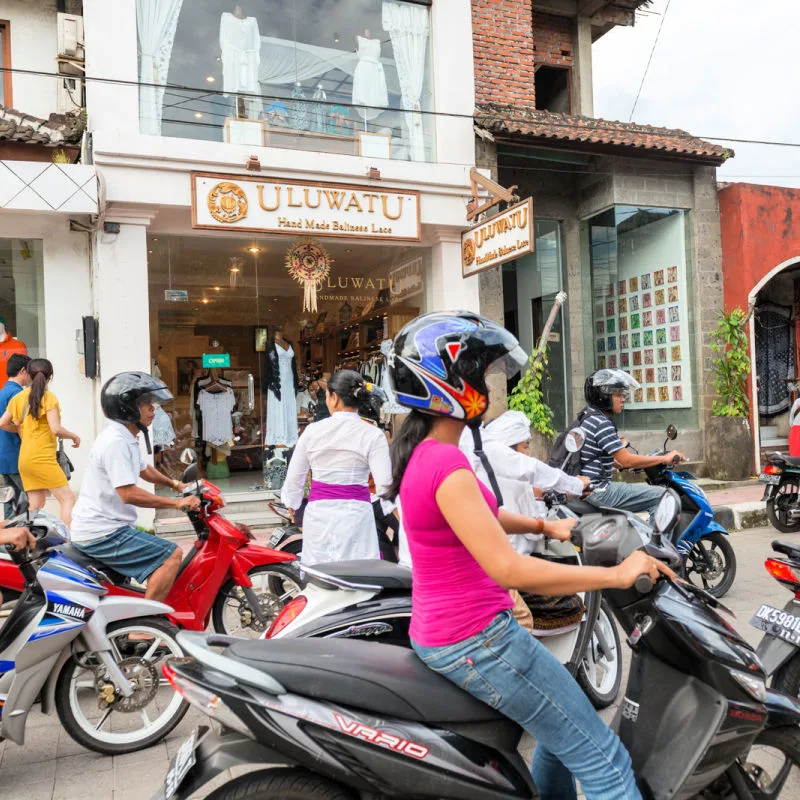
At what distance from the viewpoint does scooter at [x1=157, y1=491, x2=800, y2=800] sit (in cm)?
184

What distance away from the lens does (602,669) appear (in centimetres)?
384

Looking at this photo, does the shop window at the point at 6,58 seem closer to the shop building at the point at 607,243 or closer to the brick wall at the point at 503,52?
the shop building at the point at 607,243

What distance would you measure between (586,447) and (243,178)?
19.1 feet

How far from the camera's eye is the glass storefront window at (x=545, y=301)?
12102 mm

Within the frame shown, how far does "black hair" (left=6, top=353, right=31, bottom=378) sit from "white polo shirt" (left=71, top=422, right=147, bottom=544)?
4177 mm

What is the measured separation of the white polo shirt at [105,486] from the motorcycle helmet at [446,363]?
2.19m

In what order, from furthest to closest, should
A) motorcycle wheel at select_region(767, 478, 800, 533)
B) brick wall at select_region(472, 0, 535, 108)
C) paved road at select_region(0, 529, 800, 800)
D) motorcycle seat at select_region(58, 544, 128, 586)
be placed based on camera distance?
brick wall at select_region(472, 0, 535, 108)
motorcycle wheel at select_region(767, 478, 800, 533)
motorcycle seat at select_region(58, 544, 128, 586)
paved road at select_region(0, 529, 800, 800)

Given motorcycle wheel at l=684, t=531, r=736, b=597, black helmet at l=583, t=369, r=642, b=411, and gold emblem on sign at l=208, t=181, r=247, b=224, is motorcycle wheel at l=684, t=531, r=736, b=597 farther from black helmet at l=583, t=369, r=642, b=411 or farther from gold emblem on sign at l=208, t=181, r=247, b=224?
gold emblem on sign at l=208, t=181, r=247, b=224

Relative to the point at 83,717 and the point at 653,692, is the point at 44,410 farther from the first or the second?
the point at 653,692

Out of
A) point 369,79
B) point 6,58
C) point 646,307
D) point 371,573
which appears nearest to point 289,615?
point 371,573

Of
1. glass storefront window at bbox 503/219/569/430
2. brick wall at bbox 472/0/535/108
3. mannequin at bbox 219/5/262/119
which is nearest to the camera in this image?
mannequin at bbox 219/5/262/119

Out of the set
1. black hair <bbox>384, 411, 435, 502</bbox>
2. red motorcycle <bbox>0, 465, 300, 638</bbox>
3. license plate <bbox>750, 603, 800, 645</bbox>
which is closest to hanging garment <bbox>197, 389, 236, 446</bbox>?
red motorcycle <bbox>0, 465, 300, 638</bbox>

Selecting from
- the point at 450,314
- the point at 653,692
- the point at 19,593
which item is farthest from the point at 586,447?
the point at 19,593

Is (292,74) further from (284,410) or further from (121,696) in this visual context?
(121,696)
